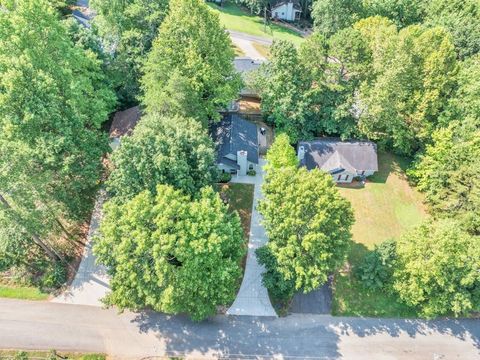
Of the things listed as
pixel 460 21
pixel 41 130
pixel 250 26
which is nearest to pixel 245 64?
pixel 250 26

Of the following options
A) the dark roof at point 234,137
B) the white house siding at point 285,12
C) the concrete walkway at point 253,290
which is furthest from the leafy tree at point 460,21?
the concrete walkway at point 253,290

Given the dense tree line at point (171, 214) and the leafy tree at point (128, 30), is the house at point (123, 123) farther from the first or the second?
the dense tree line at point (171, 214)

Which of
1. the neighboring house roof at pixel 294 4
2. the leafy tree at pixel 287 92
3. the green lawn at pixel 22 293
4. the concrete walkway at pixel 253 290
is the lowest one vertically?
the green lawn at pixel 22 293

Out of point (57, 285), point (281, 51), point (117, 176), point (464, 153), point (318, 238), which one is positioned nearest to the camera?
point (318, 238)

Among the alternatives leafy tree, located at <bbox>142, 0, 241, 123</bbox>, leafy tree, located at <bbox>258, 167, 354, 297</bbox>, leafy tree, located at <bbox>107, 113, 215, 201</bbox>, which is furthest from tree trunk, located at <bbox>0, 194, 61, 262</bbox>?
leafy tree, located at <bbox>258, 167, 354, 297</bbox>

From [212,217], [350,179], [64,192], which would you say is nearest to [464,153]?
[350,179]

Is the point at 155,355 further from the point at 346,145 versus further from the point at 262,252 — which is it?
the point at 346,145
